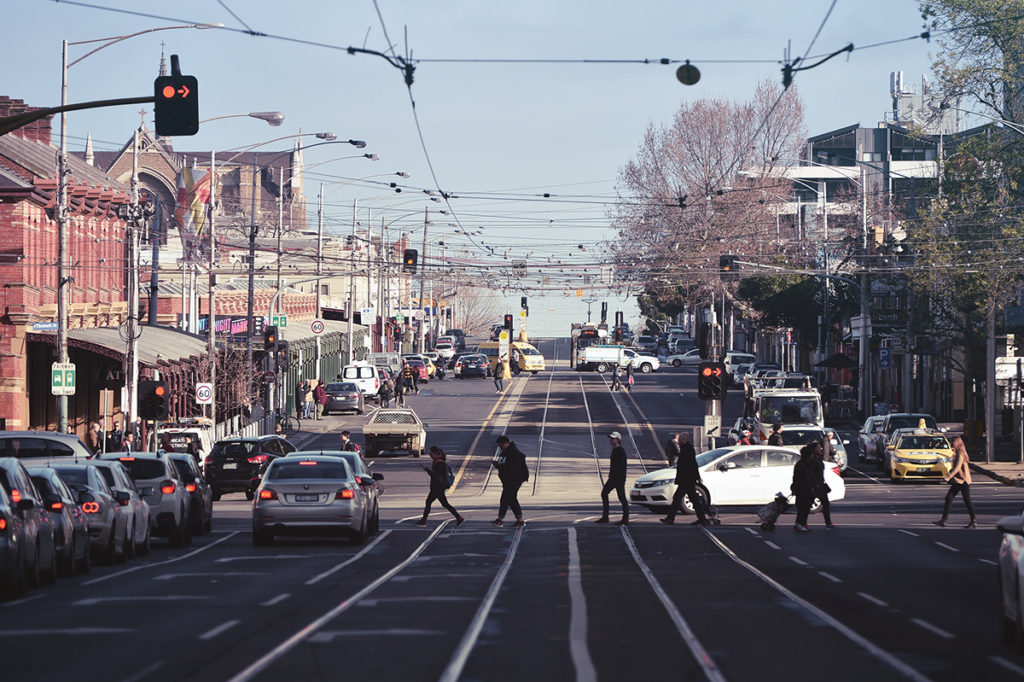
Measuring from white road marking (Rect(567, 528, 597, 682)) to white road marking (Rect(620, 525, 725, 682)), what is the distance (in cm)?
80

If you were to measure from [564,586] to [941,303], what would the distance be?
129ft

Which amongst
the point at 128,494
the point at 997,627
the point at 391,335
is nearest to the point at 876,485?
the point at 128,494

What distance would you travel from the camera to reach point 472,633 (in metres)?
13.3

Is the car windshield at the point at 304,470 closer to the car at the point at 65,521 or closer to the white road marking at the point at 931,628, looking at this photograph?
the car at the point at 65,521

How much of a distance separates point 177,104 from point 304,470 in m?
8.32

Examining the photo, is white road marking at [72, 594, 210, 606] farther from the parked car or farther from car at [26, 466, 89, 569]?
the parked car

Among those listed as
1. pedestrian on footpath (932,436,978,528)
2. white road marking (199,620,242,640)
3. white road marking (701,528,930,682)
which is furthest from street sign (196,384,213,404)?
white road marking (199,620,242,640)

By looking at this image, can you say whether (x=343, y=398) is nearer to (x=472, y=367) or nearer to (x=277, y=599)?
(x=472, y=367)

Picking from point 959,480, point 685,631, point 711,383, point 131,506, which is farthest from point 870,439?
point 685,631

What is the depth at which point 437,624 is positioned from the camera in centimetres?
1407

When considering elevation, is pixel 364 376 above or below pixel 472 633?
above

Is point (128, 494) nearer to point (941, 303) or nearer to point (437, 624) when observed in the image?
point (437, 624)

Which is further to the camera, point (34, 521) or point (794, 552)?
point (794, 552)

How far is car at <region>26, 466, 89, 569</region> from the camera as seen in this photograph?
19.1 m
